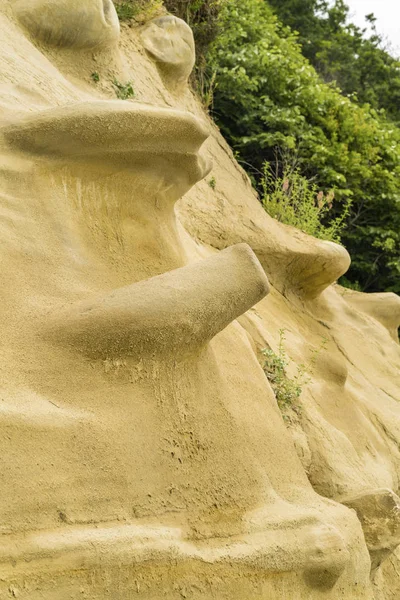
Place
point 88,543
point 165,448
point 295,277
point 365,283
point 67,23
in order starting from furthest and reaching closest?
point 365,283 → point 295,277 → point 67,23 → point 165,448 → point 88,543

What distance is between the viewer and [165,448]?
245cm

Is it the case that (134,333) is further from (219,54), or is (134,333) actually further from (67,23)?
(219,54)

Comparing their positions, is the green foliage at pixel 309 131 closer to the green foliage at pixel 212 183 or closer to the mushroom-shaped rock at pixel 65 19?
the green foliage at pixel 212 183

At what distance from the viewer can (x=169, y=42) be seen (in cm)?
629

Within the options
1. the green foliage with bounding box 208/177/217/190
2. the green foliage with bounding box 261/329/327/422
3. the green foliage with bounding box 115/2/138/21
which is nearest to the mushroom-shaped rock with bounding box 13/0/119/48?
the green foliage with bounding box 208/177/217/190

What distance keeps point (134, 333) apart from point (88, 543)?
640 millimetres

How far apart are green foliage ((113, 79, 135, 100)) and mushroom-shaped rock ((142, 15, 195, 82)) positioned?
1.11 metres

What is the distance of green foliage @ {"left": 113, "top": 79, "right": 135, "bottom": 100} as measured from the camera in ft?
17.1

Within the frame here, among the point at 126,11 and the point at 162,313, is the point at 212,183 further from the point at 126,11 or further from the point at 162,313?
the point at 162,313

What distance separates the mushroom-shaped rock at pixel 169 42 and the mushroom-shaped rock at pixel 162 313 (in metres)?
4.10

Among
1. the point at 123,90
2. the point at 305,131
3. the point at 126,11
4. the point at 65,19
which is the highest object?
the point at 65,19

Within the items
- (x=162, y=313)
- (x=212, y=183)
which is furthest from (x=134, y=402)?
(x=212, y=183)

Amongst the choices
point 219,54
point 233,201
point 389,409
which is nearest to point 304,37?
point 219,54

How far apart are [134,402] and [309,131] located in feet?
22.8
